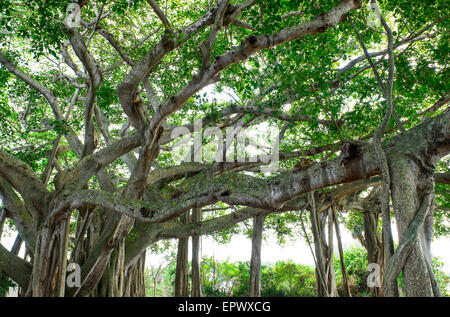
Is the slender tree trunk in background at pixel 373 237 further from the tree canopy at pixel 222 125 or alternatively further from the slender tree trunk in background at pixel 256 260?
the slender tree trunk in background at pixel 256 260

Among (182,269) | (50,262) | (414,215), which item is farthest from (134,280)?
(414,215)

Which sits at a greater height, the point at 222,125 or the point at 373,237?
the point at 222,125

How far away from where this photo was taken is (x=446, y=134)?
2.37 metres

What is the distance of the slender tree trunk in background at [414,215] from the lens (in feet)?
7.22

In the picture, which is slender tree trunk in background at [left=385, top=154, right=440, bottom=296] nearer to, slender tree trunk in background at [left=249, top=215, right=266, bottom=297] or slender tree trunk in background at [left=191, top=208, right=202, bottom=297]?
slender tree trunk in background at [left=249, top=215, right=266, bottom=297]

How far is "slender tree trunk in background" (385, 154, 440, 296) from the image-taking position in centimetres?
220

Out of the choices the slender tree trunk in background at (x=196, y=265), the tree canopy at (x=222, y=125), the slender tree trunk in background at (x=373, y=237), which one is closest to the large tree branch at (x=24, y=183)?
the tree canopy at (x=222, y=125)

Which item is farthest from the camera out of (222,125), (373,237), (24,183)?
(373,237)

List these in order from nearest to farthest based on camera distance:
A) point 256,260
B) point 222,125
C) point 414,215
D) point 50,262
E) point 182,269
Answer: point 414,215
point 50,262
point 222,125
point 256,260
point 182,269

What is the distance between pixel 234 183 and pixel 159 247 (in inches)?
378

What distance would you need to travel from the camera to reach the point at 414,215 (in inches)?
93.3

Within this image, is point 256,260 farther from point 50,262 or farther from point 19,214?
point 19,214

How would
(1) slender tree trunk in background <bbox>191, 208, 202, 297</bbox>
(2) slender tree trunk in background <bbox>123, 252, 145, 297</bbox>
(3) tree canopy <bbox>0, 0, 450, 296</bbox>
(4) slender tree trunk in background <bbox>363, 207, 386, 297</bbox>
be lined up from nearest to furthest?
1. (3) tree canopy <bbox>0, 0, 450, 296</bbox>
2. (2) slender tree trunk in background <bbox>123, 252, 145, 297</bbox>
3. (1) slender tree trunk in background <bbox>191, 208, 202, 297</bbox>
4. (4) slender tree trunk in background <bbox>363, 207, 386, 297</bbox>

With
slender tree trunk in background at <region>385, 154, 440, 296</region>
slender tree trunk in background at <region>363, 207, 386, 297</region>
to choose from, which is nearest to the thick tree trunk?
slender tree trunk in background at <region>385, 154, 440, 296</region>
